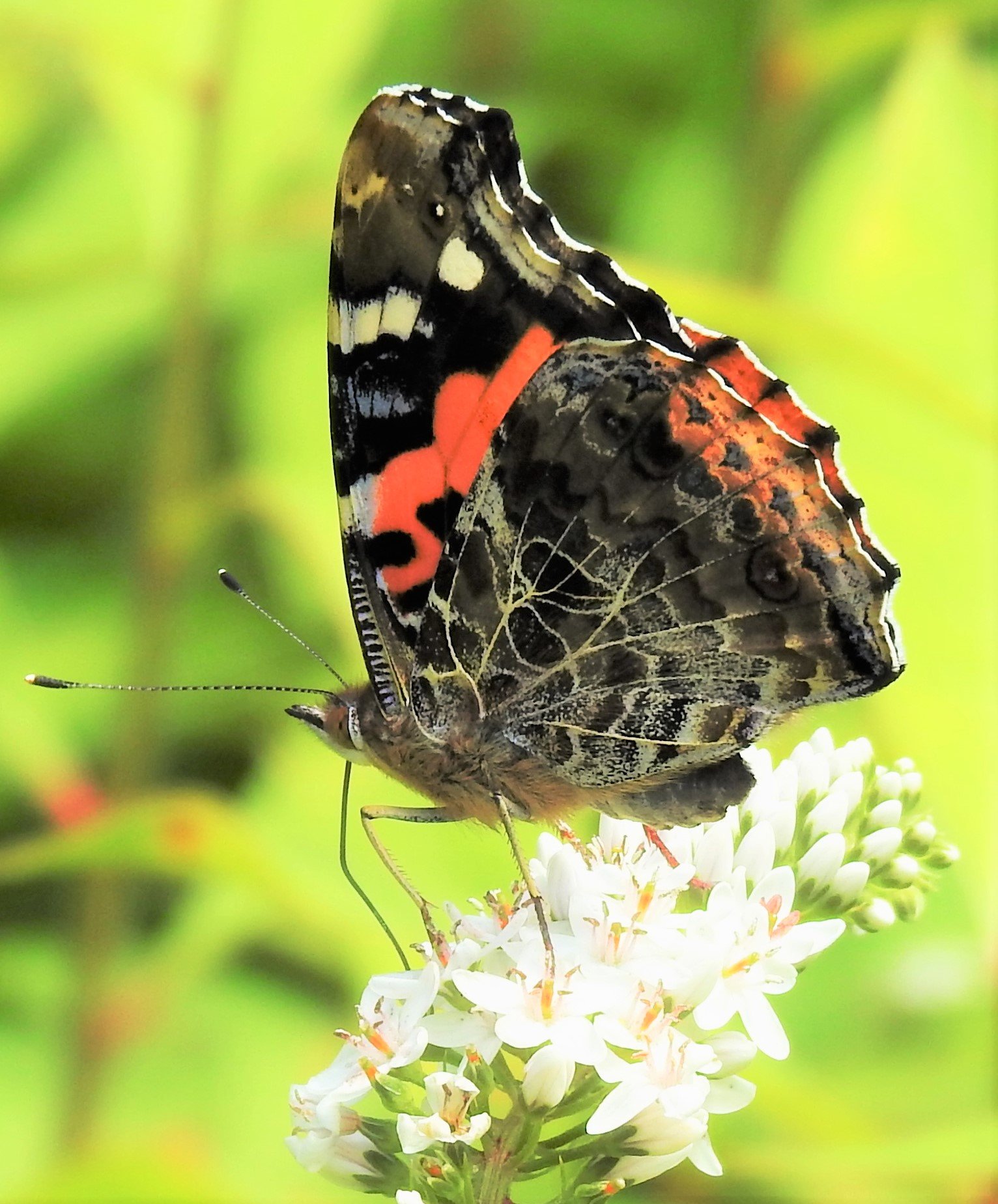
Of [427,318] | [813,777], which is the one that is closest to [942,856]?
[813,777]

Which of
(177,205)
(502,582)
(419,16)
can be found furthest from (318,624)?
(419,16)

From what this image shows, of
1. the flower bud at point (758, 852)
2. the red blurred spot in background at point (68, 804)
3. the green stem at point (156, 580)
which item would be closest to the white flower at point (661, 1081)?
the flower bud at point (758, 852)

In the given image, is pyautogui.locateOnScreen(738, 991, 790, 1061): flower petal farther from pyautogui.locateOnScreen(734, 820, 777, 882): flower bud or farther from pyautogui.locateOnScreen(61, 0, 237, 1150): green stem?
pyautogui.locateOnScreen(61, 0, 237, 1150): green stem

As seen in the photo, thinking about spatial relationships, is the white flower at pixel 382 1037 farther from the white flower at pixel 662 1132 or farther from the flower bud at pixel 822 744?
the flower bud at pixel 822 744

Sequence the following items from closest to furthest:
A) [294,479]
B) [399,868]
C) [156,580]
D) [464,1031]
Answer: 1. [464,1031]
2. [399,868]
3. [156,580]
4. [294,479]

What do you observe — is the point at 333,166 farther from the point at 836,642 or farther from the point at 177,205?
the point at 836,642

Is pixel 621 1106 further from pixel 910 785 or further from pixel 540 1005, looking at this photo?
pixel 910 785

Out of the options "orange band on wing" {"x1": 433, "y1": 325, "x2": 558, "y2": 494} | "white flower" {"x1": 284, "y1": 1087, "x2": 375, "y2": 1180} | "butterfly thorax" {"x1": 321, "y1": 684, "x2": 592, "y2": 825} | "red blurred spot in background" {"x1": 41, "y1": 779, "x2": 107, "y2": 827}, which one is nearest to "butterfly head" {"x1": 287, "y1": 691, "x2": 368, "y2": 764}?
"butterfly thorax" {"x1": 321, "y1": 684, "x2": 592, "y2": 825}
